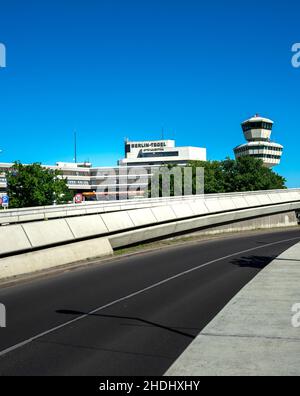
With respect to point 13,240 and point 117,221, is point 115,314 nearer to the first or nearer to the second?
point 13,240

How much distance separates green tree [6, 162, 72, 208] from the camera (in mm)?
65062

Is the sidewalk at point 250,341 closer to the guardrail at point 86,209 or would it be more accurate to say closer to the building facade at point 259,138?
the guardrail at point 86,209

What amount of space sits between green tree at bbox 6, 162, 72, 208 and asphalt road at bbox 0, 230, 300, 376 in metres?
46.9

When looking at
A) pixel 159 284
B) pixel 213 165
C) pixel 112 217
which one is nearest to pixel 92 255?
pixel 112 217

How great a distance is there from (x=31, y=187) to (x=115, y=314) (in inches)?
2221

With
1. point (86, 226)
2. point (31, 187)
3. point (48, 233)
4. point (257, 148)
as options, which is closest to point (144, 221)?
point (86, 226)

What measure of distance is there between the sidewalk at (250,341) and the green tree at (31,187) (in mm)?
54786

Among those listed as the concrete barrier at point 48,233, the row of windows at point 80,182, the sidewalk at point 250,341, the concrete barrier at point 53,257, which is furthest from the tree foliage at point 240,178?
the row of windows at point 80,182

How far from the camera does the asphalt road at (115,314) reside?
311 inches

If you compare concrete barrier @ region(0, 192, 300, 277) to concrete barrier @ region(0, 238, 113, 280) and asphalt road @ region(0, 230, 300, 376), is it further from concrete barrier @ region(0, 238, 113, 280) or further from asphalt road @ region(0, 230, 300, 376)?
asphalt road @ region(0, 230, 300, 376)

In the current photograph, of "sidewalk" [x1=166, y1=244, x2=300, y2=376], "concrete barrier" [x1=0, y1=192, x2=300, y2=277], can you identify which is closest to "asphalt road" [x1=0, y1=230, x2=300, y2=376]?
"sidewalk" [x1=166, y1=244, x2=300, y2=376]
